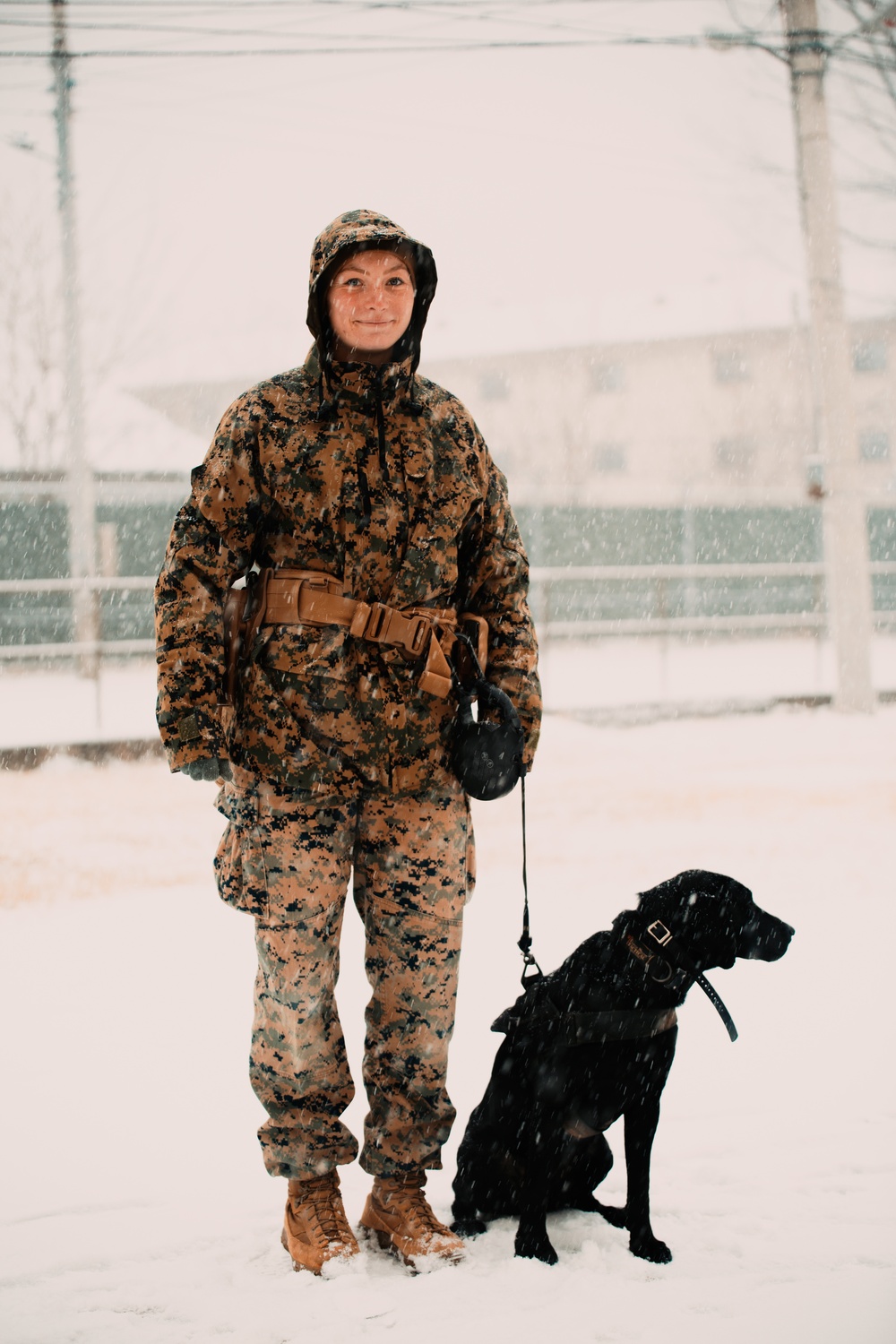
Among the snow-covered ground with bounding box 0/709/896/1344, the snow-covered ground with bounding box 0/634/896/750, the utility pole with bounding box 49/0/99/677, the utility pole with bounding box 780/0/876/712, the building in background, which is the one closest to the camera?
the snow-covered ground with bounding box 0/709/896/1344

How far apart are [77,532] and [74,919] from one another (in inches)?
229

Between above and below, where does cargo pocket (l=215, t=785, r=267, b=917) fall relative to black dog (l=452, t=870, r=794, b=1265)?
above

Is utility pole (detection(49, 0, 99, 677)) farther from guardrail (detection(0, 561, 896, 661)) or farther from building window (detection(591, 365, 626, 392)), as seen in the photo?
building window (detection(591, 365, 626, 392))

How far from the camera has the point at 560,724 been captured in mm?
7219

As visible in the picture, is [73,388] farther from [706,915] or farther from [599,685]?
[706,915]

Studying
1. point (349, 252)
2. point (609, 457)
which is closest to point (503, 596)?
point (349, 252)

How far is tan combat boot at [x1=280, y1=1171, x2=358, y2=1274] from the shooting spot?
68.0 inches

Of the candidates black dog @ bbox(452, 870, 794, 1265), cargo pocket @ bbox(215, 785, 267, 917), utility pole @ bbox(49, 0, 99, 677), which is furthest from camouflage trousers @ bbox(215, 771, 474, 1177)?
utility pole @ bbox(49, 0, 99, 677)

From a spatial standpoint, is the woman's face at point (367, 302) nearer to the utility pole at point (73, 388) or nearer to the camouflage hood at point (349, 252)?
the camouflage hood at point (349, 252)

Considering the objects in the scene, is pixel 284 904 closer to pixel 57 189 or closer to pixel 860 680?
pixel 860 680

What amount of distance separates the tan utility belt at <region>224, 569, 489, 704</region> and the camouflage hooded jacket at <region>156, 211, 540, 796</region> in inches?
0.7

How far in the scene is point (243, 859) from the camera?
Result: 1764 millimetres

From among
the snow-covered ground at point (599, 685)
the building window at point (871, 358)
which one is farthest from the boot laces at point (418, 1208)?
the building window at point (871, 358)

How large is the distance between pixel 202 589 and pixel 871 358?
31.8 meters
